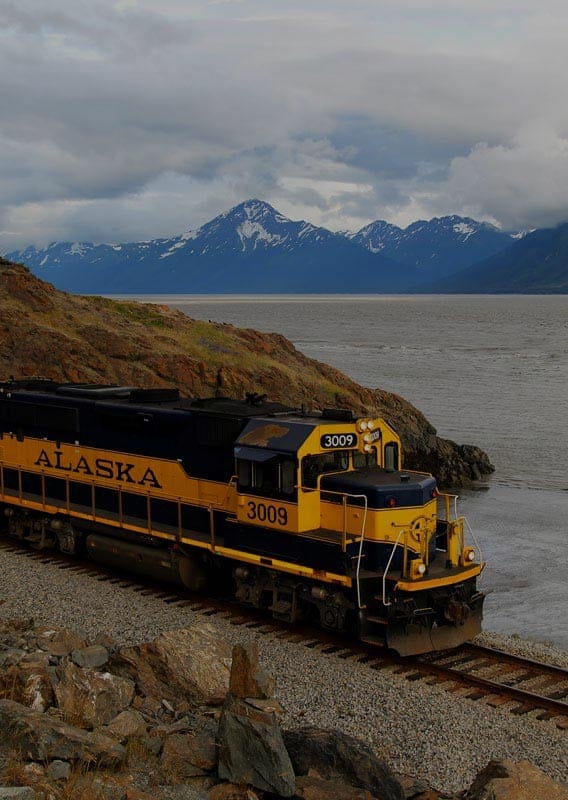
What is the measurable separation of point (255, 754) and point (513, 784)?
9.15 ft

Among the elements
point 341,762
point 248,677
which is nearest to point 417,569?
point 248,677

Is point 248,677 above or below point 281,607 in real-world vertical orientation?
above

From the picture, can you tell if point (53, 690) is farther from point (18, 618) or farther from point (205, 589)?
point (205, 589)

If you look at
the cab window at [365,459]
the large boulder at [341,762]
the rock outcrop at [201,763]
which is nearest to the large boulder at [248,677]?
the rock outcrop at [201,763]

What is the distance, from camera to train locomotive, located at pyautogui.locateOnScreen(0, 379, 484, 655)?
13.9 m

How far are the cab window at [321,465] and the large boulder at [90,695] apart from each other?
183 inches

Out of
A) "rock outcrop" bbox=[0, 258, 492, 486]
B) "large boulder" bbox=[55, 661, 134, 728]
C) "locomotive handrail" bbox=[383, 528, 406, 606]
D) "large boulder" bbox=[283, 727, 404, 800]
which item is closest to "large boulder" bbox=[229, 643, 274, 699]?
"large boulder" bbox=[283, 727, 404, 800]

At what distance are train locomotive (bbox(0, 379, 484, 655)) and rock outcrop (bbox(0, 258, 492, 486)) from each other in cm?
1795

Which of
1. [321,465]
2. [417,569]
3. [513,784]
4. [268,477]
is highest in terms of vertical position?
[321,465]

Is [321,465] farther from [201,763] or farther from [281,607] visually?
[201,763]

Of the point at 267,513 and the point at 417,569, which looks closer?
the point at 417,569

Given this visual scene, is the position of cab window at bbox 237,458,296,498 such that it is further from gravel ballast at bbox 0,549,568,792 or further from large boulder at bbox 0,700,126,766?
large boulder at bbox 0,700,126,766

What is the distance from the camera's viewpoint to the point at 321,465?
48.1ft

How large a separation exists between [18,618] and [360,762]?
26.6 ft
